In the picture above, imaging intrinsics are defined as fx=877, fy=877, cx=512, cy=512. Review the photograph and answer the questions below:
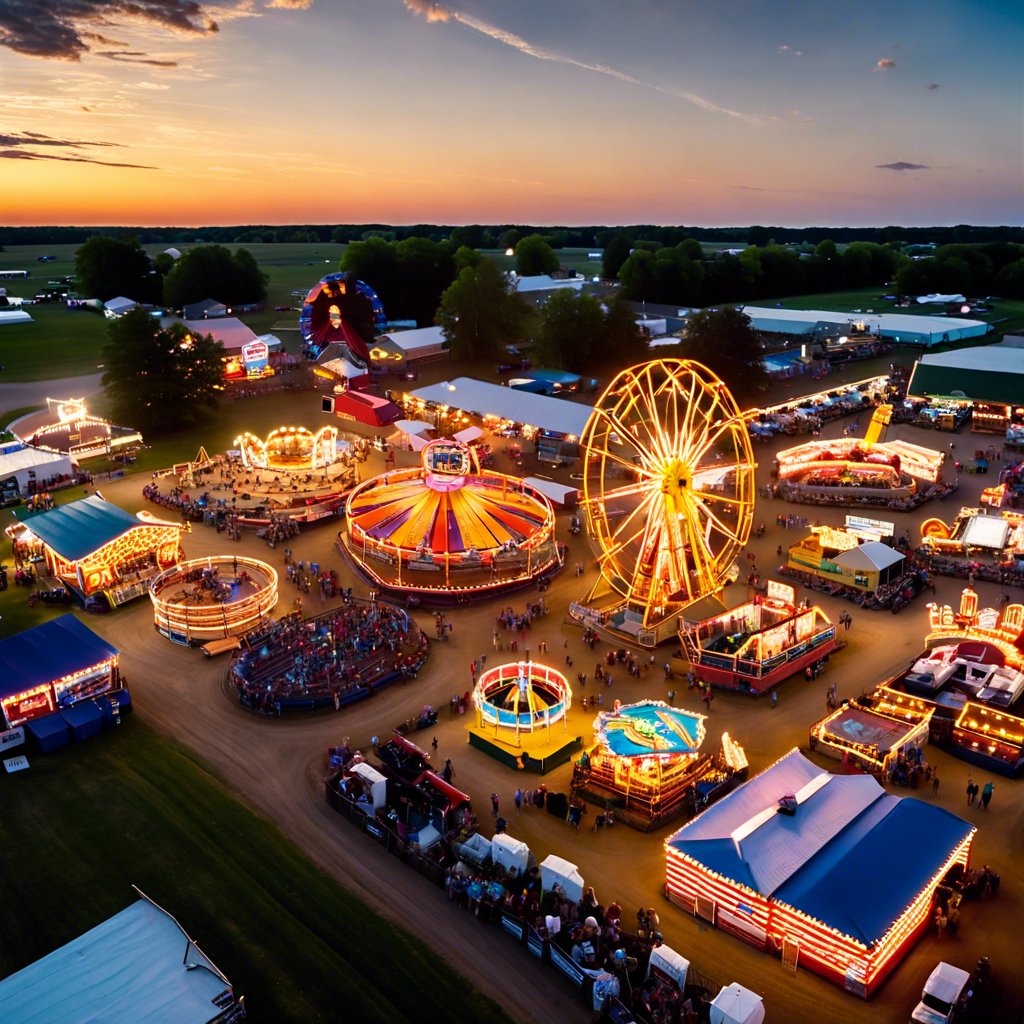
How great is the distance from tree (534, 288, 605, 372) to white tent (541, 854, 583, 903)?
51.0 m

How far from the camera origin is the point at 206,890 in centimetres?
1839

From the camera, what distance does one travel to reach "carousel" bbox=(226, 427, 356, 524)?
4038cm

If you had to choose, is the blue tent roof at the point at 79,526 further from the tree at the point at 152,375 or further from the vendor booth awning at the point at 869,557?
the vendor booth awning at the point at 869,557

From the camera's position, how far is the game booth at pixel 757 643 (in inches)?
1042

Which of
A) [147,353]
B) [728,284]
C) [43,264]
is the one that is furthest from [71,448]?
[43,264]

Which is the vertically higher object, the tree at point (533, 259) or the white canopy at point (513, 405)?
the tree at point (533, 259)

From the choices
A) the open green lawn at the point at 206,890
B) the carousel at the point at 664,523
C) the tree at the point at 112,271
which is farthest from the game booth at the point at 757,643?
the tree at the point at 112,271

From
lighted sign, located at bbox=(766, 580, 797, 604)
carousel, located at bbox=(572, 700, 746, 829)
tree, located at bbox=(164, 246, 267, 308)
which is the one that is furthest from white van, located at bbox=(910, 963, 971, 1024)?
tree, located at bbox=(164, 246, 267, 308)

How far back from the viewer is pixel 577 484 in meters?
44.7

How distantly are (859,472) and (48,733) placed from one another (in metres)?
36.3

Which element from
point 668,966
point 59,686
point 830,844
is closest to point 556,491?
point 59,686

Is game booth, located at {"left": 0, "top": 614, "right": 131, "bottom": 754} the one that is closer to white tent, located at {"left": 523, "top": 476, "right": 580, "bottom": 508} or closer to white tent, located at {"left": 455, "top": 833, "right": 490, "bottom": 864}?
white tent, located at {"left": 455, "top": 833, "right": 490, "bottom": 864}

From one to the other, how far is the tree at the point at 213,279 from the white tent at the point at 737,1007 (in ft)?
292

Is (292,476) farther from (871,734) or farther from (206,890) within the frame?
(871,734)
